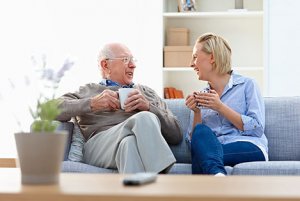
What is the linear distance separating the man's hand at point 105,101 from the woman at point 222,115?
400 mm

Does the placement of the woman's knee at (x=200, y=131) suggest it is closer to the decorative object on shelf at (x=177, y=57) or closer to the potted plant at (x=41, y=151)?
the potted plant at (x=41, y=151)

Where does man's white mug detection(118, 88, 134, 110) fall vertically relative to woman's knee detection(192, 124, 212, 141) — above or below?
above

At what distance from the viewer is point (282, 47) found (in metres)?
5.45

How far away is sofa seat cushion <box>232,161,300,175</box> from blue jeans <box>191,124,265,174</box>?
0.09 m

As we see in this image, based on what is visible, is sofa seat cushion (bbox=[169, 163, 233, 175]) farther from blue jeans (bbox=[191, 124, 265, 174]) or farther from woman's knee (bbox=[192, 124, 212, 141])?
woman's knee (bbox=[192, 124, 212, 141])

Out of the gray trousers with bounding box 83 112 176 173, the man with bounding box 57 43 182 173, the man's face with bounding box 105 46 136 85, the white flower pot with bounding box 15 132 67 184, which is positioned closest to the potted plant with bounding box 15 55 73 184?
the white flower pot with bounding box 15 132 67 184

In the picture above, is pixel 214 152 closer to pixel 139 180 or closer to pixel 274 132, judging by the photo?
pixel 274 132

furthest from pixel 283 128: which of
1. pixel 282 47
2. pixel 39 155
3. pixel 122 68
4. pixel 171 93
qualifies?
pixel 39 155

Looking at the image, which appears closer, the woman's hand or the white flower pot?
the white flower pot

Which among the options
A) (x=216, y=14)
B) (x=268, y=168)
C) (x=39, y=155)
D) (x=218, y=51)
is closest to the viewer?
(x=39, y=155)

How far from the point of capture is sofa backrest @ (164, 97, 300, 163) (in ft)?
12.1

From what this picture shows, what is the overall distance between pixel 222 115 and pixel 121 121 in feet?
1.79

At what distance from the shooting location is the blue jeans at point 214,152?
3238 mm

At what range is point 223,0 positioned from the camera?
5.88m
